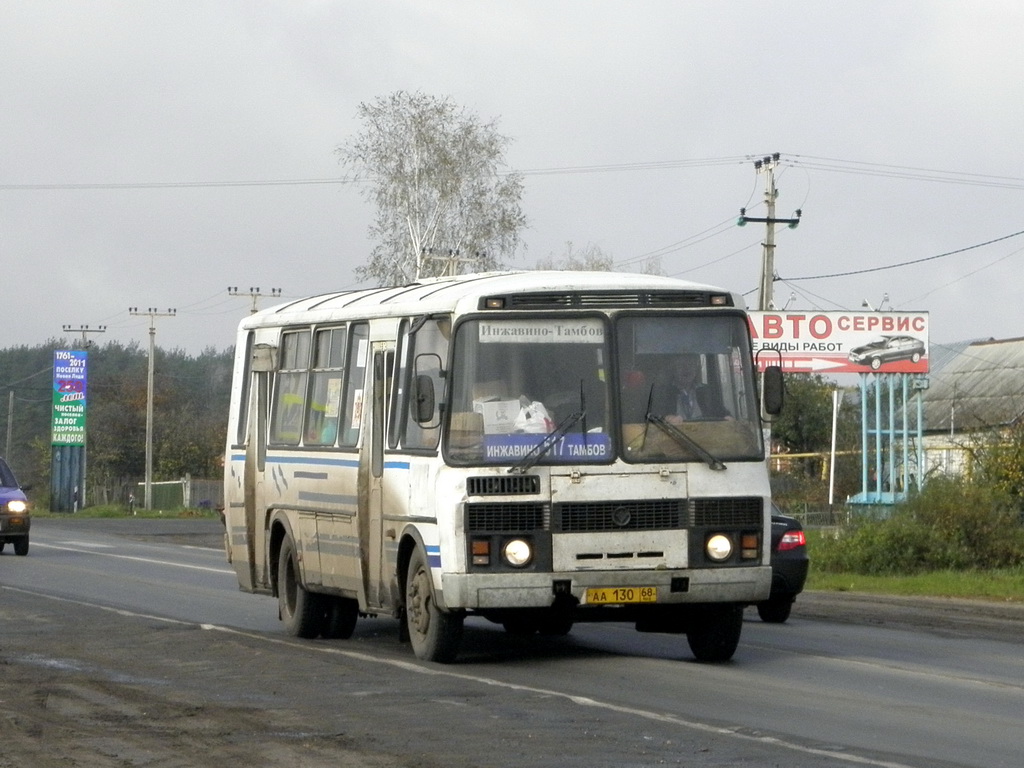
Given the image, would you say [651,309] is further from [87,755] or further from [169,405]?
[169,405]

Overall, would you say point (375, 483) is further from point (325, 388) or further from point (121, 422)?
point (121, 422)

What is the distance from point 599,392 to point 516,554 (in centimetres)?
130

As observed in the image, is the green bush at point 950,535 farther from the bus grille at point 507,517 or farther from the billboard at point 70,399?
the billboard at point 70,399

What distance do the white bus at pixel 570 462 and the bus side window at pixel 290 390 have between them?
2054 millimetres

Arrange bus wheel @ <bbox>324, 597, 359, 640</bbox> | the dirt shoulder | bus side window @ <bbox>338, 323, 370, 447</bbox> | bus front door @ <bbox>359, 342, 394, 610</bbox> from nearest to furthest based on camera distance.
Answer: bus front door @ <bbox>359, 342, 394, 610</bbox> → bus side window @ <bbox>338, 323, 370, 447</bbox> → bus wheel @ <bbox>324, 597, 359, 640</bbox> → the dirt shoulder

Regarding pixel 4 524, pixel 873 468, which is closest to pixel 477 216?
pixel 873 468

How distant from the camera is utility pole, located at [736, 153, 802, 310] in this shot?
4262 cm

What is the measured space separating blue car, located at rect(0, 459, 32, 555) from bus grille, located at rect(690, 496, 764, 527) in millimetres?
22004

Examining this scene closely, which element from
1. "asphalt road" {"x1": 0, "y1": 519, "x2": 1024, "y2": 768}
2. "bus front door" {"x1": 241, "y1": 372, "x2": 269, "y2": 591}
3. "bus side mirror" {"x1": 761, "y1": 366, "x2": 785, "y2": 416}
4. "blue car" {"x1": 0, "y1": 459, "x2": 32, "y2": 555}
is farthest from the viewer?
"blue car" {"x1": 0, "y1": 459, "x2": 32, "y2": 555}

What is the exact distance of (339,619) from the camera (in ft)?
52.8

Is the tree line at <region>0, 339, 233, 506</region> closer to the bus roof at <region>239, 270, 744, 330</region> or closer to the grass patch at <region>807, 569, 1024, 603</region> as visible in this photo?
the grass patch at <region>807, 569, 1024, 603</region>

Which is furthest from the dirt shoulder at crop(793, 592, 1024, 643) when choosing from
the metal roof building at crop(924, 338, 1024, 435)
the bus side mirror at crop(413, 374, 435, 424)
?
the metal roof building at crop(924, 338, 1024, 435)

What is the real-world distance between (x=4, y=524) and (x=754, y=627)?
18735mm

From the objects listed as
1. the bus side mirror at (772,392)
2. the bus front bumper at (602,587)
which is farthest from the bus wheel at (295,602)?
the bus side mirror at (772,392)
